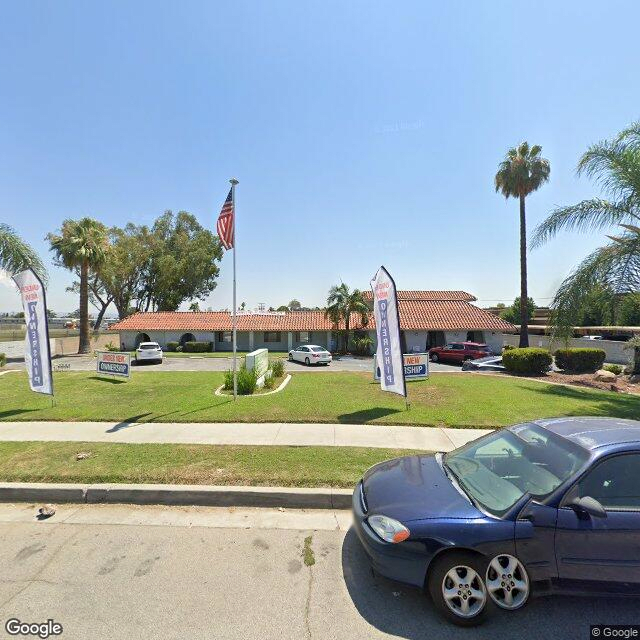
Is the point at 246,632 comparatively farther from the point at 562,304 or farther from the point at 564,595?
the point at 562,304

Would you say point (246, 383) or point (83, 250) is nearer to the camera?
point (246, 383)

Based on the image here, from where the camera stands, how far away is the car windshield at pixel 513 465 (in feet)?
9.73

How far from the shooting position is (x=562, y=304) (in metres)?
12.1

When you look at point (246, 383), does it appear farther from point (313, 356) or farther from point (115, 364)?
point (313, 356)

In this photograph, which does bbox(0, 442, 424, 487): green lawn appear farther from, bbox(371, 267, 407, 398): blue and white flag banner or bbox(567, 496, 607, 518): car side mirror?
bbox(371, 267, 407, 398): blue and white flag banner

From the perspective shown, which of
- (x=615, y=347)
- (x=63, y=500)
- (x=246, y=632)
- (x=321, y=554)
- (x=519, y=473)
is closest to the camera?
(x=246, y=632)

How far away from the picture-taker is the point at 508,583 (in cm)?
274

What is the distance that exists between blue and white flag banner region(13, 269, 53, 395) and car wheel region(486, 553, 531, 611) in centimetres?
A: 978

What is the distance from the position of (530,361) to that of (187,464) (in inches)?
617

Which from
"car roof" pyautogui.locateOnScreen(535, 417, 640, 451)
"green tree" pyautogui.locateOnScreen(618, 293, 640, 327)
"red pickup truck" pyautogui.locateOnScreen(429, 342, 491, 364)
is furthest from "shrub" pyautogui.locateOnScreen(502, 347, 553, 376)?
"car roof" pyautogui.locateOnScreen(535, 417, 640, 451)

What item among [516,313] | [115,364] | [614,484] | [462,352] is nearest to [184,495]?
[614,484]

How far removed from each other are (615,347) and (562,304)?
651 inches

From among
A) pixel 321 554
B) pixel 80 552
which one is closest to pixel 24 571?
pixel 80 552

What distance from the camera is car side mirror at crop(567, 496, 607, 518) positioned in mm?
2643
